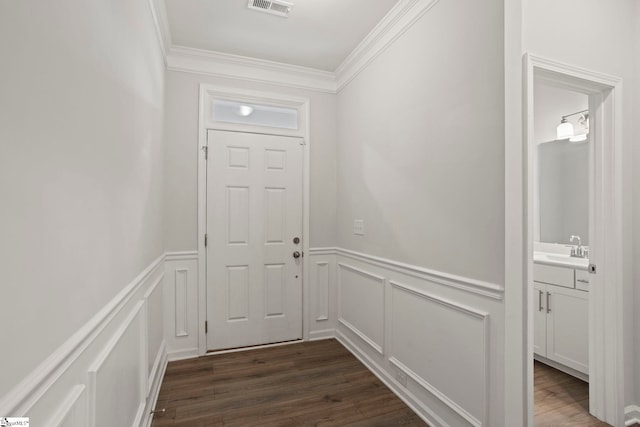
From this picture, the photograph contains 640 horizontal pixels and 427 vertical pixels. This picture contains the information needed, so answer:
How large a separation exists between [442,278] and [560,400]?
134 cm

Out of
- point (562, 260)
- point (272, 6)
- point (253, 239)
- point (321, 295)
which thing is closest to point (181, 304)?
point (253, 239)

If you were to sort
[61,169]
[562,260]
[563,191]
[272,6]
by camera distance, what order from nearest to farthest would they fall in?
1. [61,169]
2. [272,6]
3. [562,260]
4. [563,191]

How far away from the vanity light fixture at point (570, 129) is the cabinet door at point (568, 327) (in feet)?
4.76

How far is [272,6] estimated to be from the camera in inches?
93.5

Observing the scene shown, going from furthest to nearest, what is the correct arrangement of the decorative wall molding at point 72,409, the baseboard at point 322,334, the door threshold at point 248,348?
1. the baseboard at point 322,334
2. the door threshold at point 248,348
3. the decorative wall molding at point 72,409

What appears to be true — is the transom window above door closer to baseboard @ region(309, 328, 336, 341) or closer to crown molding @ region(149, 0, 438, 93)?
crown molding @ region(149, 0, 438, 93)

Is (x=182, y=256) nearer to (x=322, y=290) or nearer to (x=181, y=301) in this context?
(x=181, y=301)

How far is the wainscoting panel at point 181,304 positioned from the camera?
2963mm

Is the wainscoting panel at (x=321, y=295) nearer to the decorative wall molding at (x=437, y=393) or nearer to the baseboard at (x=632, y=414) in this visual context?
the decorative wall molding at (x=437, y=393)

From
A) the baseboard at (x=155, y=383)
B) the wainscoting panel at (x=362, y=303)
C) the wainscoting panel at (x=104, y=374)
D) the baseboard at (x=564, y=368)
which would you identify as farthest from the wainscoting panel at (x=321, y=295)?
the baseboard at (x=564, y=368)

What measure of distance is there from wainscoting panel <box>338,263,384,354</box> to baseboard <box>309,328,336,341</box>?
0.68 ft

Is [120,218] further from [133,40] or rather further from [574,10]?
[574,10]

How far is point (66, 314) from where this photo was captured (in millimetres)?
887

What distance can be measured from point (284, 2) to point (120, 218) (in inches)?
75.1
